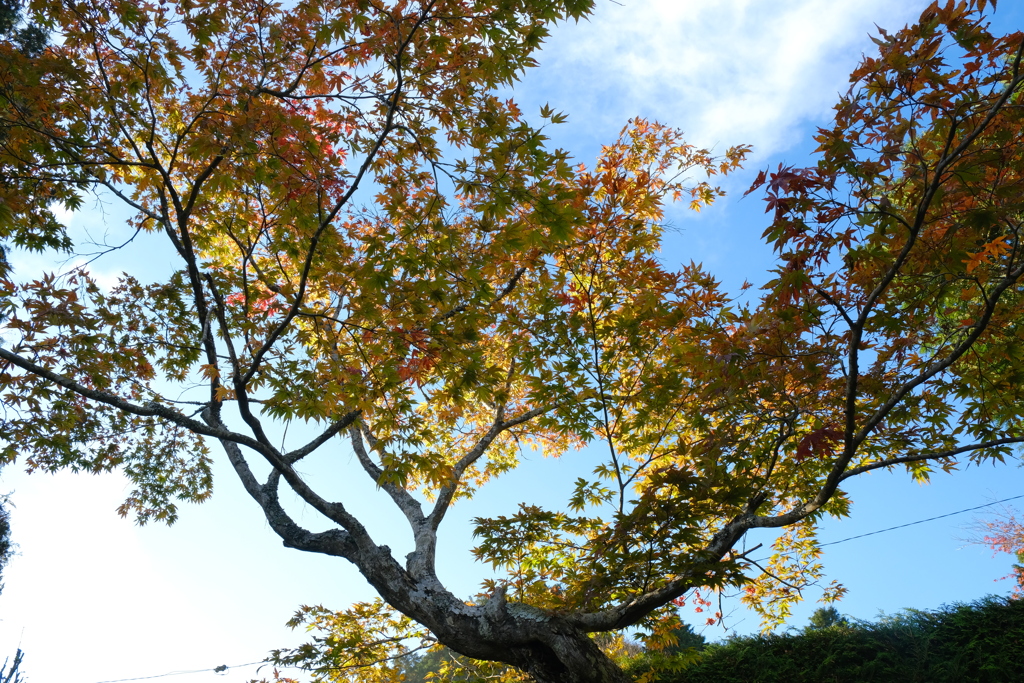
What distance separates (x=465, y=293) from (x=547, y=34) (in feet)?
7.81

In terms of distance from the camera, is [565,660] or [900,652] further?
[900,652]

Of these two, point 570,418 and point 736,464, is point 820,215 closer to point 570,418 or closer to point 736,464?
point 736,464

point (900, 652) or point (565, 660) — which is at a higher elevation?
point (565, 660)

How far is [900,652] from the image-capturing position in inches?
246

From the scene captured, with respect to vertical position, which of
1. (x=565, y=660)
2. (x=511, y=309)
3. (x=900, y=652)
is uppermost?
(x=511, y=309)

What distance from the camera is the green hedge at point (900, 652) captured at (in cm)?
595

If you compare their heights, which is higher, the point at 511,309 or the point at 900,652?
the point at 511,309

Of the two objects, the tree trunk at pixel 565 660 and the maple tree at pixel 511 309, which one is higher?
the maple tree at pixel 511 309

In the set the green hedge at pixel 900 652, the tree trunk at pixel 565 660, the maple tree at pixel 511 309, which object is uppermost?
the maple tree at pixel 511 309

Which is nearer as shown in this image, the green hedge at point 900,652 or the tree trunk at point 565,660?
the tree trunk at point 565,660

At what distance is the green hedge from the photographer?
19.5ft

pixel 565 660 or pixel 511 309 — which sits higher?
pixel 511 309

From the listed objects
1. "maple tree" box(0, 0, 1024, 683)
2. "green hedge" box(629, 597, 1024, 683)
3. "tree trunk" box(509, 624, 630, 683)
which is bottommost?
"green hedge" box(629, 597, 1024, 683)

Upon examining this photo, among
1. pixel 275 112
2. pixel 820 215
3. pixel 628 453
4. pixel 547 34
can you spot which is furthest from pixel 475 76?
pixel 628 453
